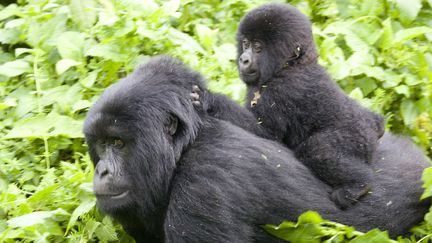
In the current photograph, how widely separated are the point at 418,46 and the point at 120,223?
289 centimetres

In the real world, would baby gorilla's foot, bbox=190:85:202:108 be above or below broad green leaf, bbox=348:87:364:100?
above

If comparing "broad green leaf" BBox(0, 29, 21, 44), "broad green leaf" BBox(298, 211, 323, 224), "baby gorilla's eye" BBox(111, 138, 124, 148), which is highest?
"baby gorilla's eye" BBox(111, 138, 124, 148)

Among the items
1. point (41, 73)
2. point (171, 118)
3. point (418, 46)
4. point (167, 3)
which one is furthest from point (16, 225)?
point (418, 46)

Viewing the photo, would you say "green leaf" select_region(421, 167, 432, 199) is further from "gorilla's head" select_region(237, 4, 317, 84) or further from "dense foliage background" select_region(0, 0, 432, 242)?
"dense foliage background" select_region(0, 0, 432, 242)

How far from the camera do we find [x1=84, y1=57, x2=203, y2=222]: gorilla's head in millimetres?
4379

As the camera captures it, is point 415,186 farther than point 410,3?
No

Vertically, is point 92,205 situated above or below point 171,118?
below

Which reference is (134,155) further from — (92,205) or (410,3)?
(410,3)

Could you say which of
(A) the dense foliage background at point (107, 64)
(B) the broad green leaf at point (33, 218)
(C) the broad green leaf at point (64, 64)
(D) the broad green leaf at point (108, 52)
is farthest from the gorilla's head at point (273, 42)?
(B) the broad green leaf at point (33, 218)

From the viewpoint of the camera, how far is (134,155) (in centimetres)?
439

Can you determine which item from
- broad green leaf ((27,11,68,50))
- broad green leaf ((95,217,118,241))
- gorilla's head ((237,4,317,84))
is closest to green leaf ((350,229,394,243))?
gorilla's head ((237,4,317,84))

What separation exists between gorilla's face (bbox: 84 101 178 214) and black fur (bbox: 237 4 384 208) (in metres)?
0.76

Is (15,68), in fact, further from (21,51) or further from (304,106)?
(304,106)

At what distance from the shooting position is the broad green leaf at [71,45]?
6.10m
